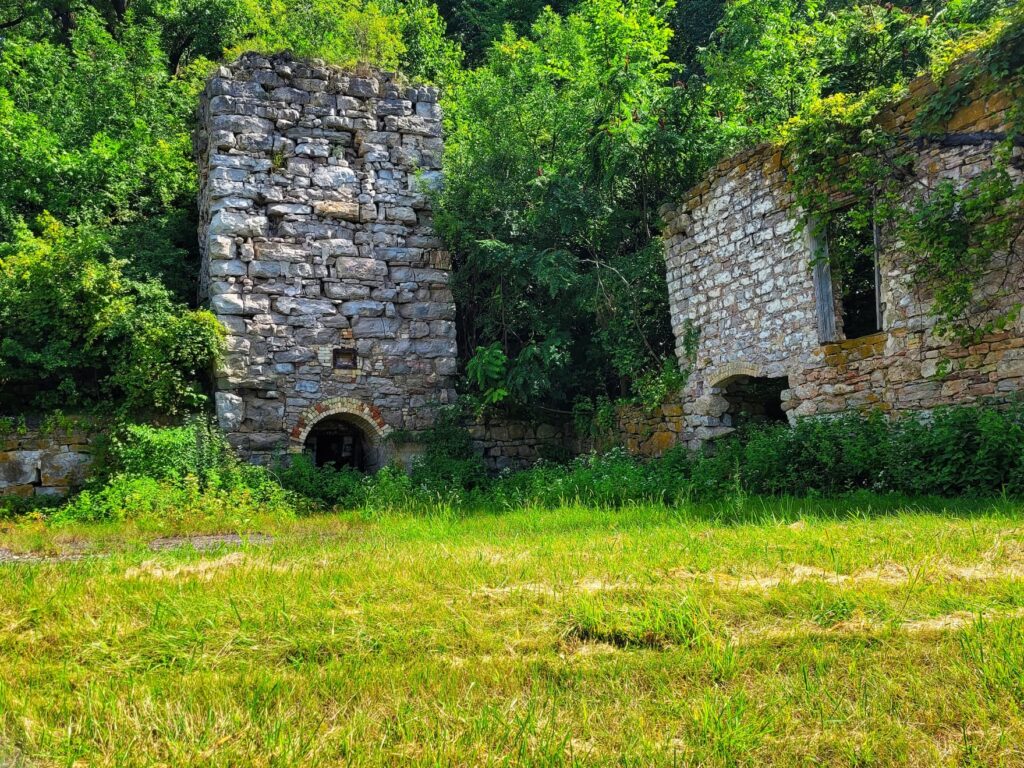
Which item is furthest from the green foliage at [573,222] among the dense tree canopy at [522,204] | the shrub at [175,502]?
the shrub at [175,502]

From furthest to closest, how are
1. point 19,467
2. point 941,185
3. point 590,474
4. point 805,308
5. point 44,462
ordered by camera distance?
point 590,474, point 44,462, point 19,467, point 805,308, point 941,185

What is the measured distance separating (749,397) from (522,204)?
4.11 metres

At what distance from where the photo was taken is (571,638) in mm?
3434

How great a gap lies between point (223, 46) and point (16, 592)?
1693 centimetres

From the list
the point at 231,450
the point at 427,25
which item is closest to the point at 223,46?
the point at 427,25

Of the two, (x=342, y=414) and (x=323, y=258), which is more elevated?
(x=323, y=258)

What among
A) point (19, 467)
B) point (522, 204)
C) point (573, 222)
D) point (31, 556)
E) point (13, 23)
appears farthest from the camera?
point (13, 23)

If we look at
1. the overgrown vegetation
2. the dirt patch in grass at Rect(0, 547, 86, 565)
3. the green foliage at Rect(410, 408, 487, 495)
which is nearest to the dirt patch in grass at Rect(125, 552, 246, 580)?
the dirt patch in grass at Rect(0, 547, 86, 565)

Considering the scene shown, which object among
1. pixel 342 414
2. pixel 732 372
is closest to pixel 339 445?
pixel 342 414

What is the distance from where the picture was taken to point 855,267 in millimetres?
10172

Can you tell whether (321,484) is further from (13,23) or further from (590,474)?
(13,23)

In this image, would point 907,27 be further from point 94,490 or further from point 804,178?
point 94,490

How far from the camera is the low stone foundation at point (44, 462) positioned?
9.09 m

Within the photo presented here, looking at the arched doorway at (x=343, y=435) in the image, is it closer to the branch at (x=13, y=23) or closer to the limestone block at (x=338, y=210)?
the limestone block at (x=338, y=210)
